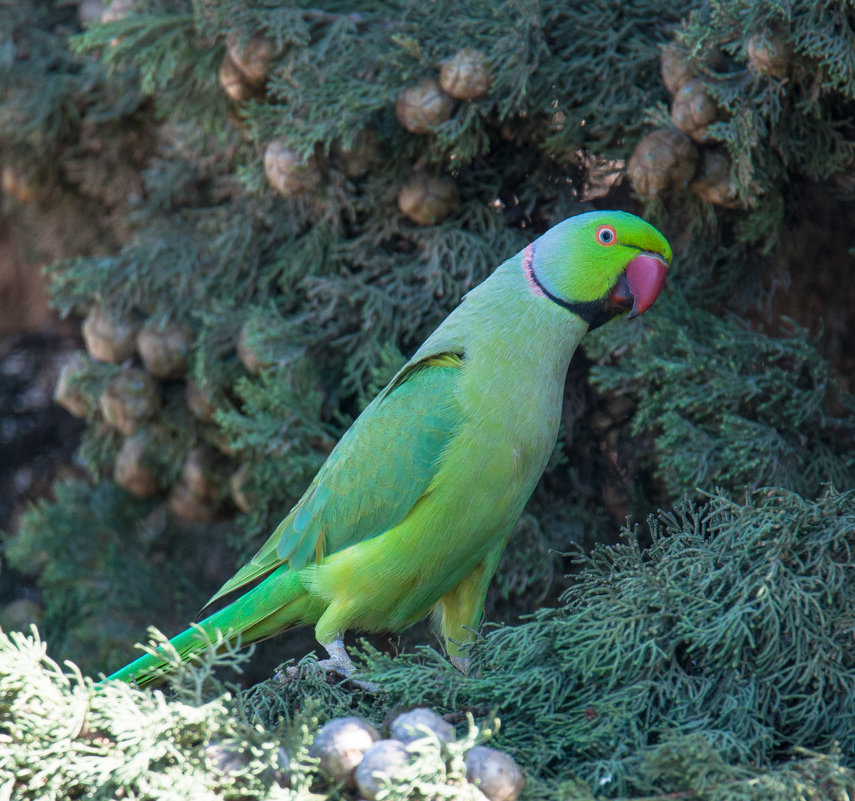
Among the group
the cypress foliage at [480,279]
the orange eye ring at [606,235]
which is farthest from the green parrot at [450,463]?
the cypress foliage at [480,279]

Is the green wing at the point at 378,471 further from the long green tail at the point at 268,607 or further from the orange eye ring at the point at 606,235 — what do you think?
the orange eye ring at the point at 606,235

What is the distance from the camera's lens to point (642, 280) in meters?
1.74

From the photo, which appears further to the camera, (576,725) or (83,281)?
(83,281)

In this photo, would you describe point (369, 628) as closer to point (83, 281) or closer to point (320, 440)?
point (320, 440)

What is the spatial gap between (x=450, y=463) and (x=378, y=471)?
140 millimetres

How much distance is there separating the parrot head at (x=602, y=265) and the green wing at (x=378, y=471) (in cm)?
25

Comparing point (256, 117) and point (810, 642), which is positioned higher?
point (256, 117)

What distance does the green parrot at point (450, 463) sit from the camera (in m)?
1.63

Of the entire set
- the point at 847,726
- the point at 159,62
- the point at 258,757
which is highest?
the point at 159,62

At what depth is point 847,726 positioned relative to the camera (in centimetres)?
108

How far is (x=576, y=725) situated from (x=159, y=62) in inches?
70.6

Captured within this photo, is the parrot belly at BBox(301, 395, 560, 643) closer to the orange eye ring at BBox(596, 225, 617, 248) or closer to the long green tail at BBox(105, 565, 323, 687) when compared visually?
the long green tail at BBox(105, 565, 323, 687)

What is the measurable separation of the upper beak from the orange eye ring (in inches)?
2.2

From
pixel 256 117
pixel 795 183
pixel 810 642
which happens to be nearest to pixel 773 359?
pixel 795 183
